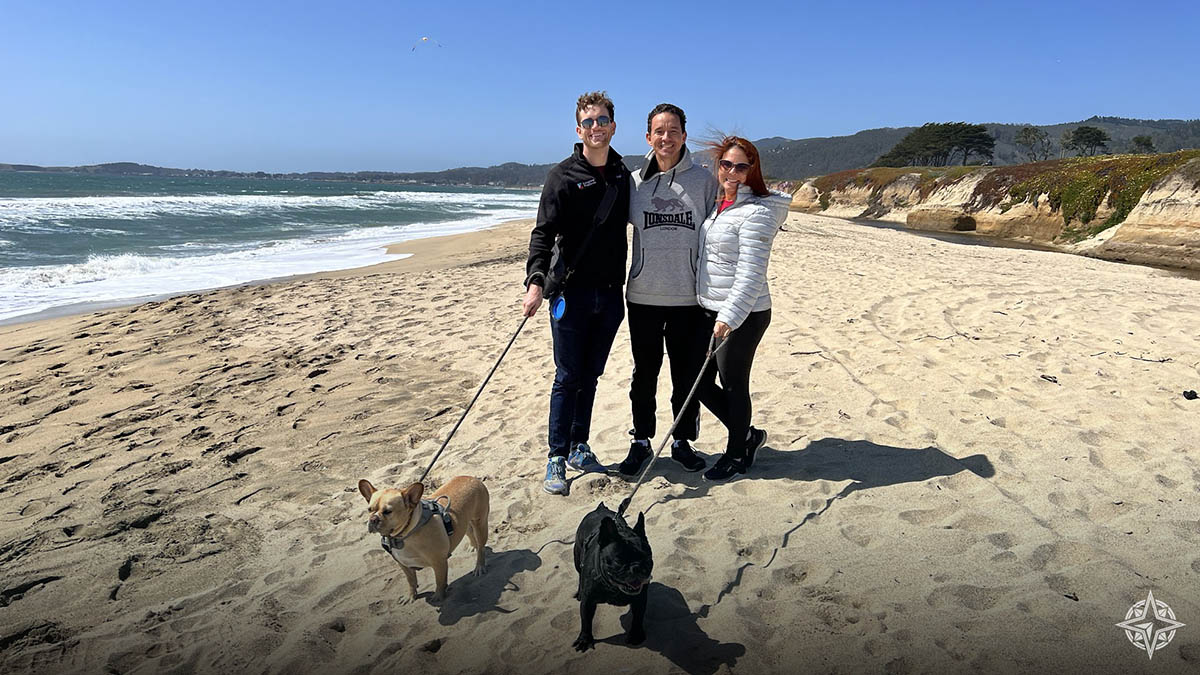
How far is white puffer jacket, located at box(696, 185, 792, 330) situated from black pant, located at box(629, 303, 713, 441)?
236 millimetres

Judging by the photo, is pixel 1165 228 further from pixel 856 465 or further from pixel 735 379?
pixel 735 379

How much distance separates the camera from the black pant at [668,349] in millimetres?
3389

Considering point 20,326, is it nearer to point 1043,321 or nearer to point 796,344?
point 796,344

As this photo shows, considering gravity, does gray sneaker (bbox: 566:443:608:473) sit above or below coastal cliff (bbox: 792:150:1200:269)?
below

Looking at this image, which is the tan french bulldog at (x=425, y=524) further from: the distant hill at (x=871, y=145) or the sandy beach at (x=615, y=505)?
the distant hill at (x=871, y=145)

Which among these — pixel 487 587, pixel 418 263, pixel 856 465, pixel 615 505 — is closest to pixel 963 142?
pixel 418 263

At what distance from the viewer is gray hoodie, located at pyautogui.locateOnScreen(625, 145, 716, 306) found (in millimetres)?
3260

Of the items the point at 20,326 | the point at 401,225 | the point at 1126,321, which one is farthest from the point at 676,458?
the point at 401,225

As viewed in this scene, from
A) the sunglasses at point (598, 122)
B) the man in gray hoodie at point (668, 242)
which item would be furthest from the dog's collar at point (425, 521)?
the sunglasses at point (598, 122)

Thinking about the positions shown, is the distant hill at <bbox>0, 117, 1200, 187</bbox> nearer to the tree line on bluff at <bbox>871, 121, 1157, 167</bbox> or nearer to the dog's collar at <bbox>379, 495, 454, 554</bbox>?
the tree line on bluff at <bbox>871, 121, 1157, 167</bbox>

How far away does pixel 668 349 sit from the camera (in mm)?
3529

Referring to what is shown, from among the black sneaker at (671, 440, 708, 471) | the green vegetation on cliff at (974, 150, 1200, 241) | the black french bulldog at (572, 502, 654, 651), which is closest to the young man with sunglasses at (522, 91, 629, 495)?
the black sneaker at (671, 440, 708, 471)

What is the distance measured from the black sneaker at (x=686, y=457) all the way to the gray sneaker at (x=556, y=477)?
646mm

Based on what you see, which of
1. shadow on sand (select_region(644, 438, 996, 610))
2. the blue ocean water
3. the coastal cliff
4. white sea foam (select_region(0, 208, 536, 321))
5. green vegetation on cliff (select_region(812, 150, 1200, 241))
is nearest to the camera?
shadow on sand (select_region(644, 438, 996, 610))
